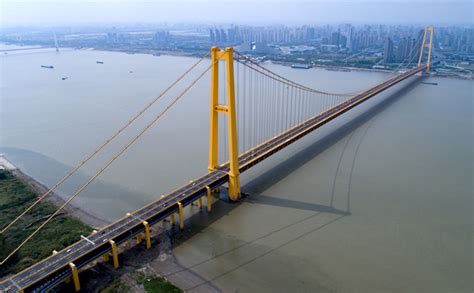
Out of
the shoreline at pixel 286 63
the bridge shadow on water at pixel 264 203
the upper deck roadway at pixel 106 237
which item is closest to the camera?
the upper deck roadway at pixel 106 237

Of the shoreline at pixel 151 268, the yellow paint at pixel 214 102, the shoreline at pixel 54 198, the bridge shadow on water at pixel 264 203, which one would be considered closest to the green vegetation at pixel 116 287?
the shoreline at pixel 151 268

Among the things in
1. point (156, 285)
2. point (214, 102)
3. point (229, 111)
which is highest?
point (214, 102)

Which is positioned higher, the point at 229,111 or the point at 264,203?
the point at 229,111

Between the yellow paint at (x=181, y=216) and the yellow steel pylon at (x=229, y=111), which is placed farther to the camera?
the yellow steel pylon at (x=229, y=111)

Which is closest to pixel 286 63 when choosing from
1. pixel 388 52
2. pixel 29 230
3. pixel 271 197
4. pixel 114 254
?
pixel 388 52

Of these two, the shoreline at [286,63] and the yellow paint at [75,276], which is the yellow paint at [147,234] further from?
the shoreline at [286,63]

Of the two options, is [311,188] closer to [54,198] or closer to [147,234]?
[147,234]

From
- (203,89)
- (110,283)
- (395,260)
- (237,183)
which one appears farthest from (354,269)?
(203,89)
